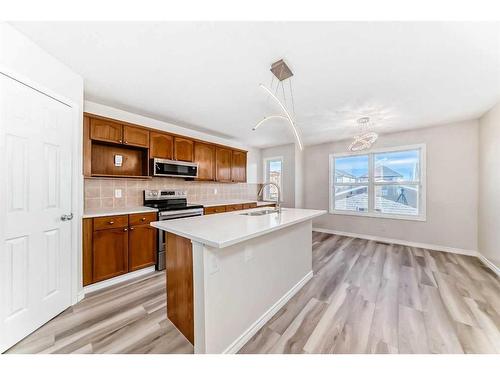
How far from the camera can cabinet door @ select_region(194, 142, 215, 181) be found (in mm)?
3754

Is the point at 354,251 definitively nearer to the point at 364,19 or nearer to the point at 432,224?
the point at 432,224

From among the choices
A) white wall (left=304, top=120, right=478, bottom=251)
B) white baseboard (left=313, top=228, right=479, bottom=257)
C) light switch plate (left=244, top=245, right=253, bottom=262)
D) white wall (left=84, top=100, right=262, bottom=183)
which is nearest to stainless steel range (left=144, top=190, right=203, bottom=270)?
white wall (left=84, top=100, right=262, bottom=183)

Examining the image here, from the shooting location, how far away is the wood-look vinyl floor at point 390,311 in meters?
1.48

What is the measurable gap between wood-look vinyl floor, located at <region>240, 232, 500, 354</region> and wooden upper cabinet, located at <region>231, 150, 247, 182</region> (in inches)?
102

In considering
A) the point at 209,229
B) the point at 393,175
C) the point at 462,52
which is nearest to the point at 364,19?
the point at 462,52

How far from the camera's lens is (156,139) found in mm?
3113

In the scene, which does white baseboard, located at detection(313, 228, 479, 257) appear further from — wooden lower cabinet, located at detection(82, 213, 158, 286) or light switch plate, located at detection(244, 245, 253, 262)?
wooden lower cabinet, located at detection(82, 213, 158, 286)

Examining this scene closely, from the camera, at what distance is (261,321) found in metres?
1.68

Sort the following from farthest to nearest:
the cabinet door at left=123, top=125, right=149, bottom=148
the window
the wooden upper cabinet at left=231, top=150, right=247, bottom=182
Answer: the window → the wooden upper cabinet at left=231, top=150, right=247, bottom=182 → the cabinet door at left=123, top=125, right=149, bottom=148

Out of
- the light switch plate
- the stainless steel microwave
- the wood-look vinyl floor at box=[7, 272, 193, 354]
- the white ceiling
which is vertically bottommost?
the wood-look vinyl floor at box=[7, 272, 193, 354]

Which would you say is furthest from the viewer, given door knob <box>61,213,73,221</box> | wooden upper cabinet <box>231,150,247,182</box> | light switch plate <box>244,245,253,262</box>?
wooden upper cabinet <box>231,150,247,182</box>

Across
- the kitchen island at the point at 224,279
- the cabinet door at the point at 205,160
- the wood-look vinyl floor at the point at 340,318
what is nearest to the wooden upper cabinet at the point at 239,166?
the cabinet door at the point at 205,160

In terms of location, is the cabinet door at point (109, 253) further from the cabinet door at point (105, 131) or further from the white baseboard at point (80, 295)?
the cabinet door at point (105, 131)
